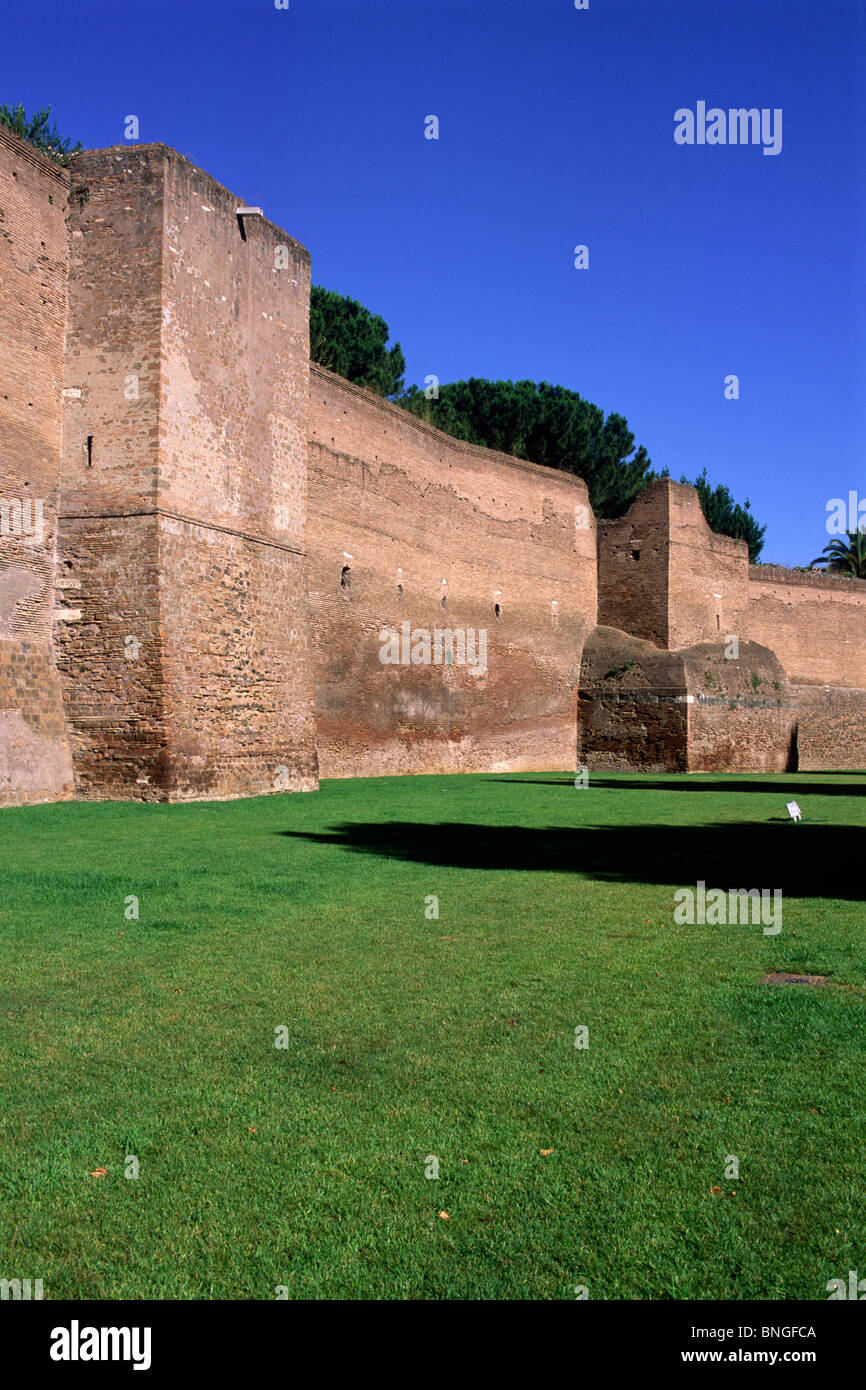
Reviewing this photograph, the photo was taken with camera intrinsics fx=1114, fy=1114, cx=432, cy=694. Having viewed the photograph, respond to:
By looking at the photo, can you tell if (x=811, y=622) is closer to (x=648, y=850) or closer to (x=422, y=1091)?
(x=648, y=850)

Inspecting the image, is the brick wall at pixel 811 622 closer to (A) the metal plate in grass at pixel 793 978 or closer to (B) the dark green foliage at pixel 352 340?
(B) the dark green foliage at pixel 352 340

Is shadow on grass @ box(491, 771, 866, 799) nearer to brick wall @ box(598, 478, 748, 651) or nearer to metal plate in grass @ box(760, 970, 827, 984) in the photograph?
brick wall @ box(598, 478, 748, 651)

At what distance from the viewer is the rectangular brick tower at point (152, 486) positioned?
13461mm

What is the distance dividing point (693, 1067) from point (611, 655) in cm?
2496

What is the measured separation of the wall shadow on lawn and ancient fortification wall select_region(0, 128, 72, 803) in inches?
161

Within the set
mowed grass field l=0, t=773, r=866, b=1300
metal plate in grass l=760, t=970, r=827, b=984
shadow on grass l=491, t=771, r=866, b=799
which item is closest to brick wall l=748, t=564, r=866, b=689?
shadow on grass l=491, t=771, r=866, b=799

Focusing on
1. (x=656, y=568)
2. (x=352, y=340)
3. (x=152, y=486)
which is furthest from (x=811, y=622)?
(x=152, y=486)

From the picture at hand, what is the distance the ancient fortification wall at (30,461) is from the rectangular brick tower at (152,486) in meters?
0.20

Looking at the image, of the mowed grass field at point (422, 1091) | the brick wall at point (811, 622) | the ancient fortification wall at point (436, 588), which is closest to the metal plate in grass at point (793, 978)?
the mowed grass field at point (422, 1091)

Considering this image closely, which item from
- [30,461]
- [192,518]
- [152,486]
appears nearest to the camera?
[30,461]

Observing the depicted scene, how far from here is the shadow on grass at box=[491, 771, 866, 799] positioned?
759 inches

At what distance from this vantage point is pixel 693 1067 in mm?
3545

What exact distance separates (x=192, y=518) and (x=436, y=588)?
32.9ft

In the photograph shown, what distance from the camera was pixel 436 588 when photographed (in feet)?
77.6
